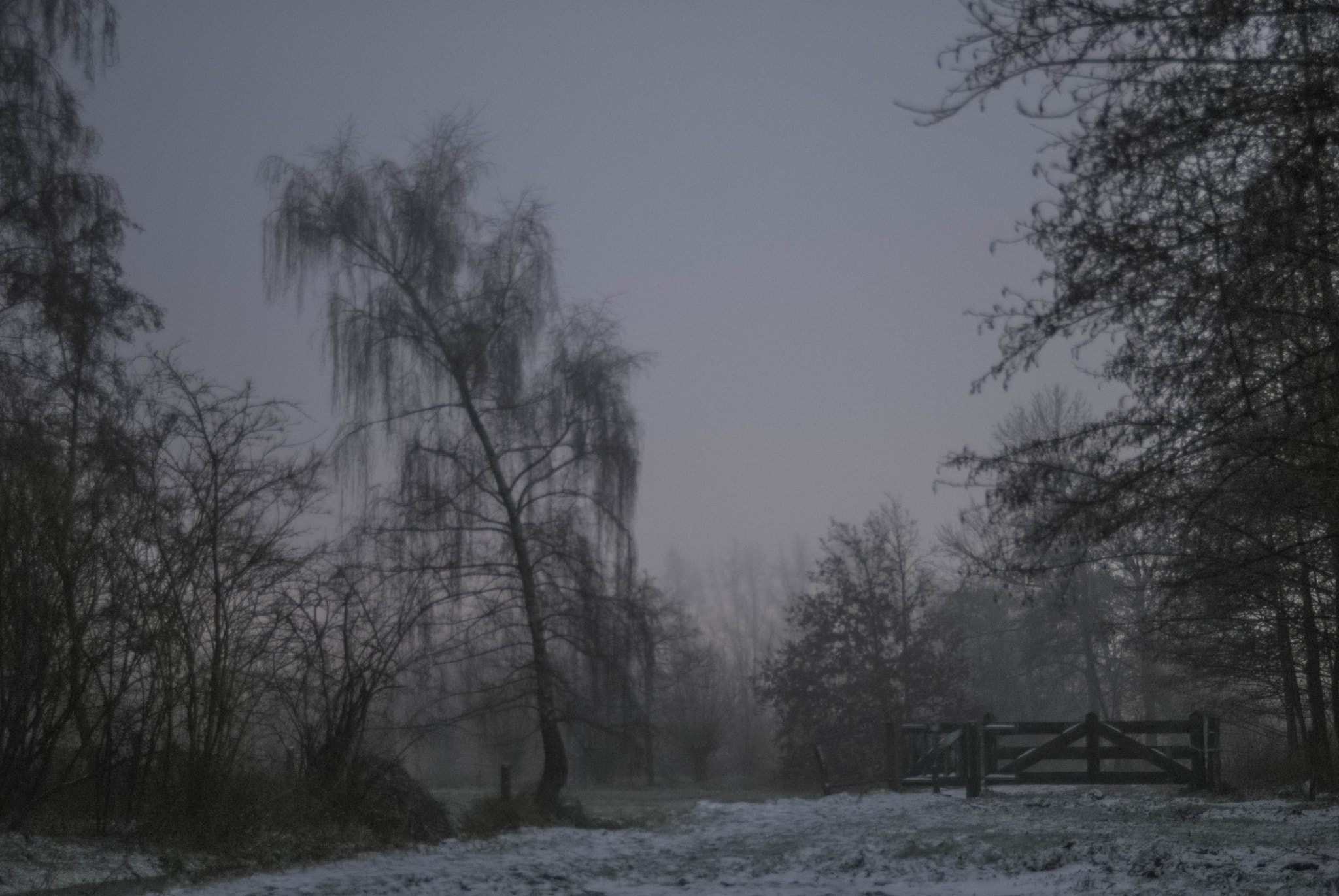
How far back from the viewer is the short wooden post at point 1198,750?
14.9 metres

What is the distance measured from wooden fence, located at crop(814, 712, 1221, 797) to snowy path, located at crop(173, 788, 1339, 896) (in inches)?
67.3

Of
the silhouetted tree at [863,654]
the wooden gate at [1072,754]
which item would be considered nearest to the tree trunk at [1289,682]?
the wooden gate at [1072,754]

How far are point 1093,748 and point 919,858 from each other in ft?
26.0

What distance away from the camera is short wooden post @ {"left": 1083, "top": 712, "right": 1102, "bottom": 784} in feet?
51.6

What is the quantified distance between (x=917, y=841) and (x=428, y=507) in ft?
32.2

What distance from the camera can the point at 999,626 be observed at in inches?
1529

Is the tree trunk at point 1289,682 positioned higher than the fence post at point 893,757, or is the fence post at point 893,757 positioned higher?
the tree trunk at point 1289,682

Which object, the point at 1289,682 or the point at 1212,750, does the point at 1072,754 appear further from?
the point at 1289,682

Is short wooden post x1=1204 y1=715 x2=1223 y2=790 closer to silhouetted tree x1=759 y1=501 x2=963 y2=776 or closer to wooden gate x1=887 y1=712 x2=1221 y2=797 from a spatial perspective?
wooden gate x1=887 y1=712 x2=1221 y2=797

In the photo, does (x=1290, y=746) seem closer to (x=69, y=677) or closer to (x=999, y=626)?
(x=69, y=677)

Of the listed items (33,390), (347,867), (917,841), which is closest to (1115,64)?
(917,841)

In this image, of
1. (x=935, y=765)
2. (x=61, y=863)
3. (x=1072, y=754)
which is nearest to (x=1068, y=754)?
(x=1072, y=754)

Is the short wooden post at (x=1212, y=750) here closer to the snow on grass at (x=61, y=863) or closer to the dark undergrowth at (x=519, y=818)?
the dark undergrowth at (x=519, y=818)

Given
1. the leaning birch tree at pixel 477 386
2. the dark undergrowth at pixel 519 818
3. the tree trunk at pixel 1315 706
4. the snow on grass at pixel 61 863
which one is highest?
the leaning birch tree at pixel 477 386
